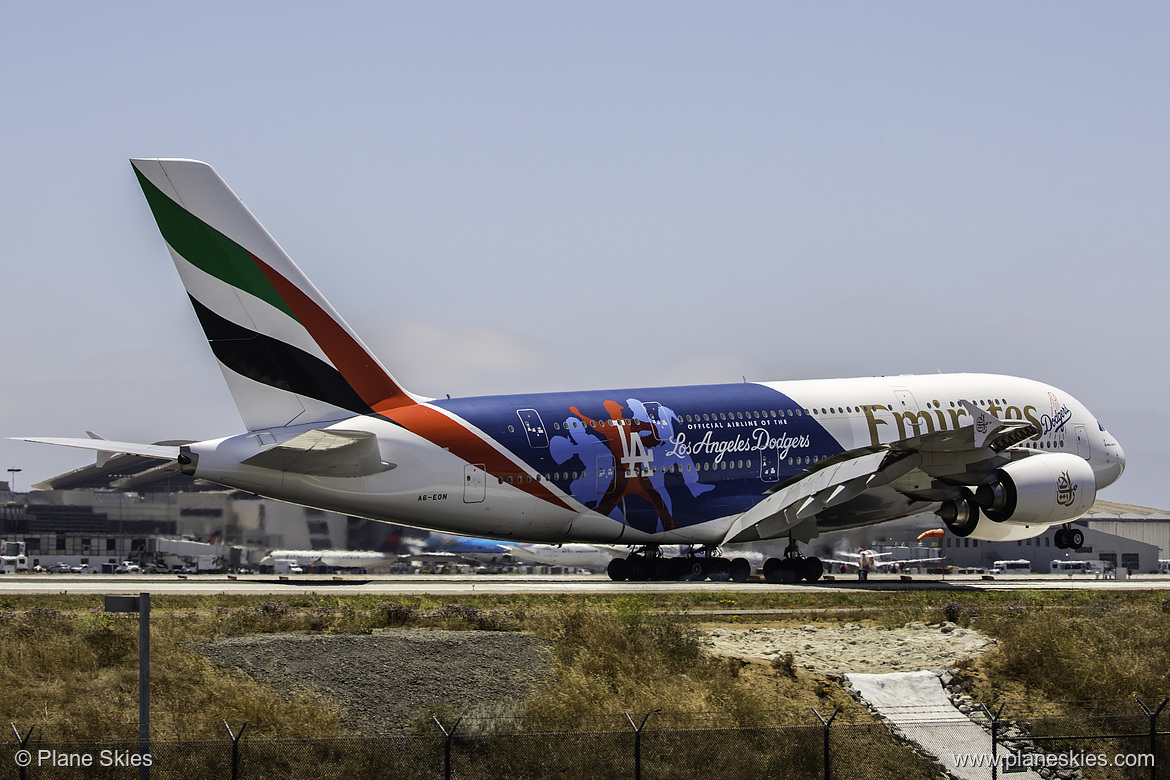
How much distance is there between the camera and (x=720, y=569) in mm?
41781

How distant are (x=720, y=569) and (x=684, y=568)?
1301mm

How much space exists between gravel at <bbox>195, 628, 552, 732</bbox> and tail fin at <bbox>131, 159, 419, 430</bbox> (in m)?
10.5

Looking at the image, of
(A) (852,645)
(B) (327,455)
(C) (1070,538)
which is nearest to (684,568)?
(C) (1070,538)

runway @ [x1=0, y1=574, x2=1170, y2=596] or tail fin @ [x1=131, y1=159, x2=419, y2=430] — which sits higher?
tail fin @ [x1=131, y1=159, x2=419, y2=430]

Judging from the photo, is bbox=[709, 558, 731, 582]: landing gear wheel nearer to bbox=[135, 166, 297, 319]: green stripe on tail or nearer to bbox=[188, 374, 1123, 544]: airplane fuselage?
bbox=[188, 374, 1123, 544]: airplane fuselage

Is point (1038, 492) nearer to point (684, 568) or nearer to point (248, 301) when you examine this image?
point (684, 568)

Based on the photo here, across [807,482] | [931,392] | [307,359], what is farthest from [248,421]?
[931,392]

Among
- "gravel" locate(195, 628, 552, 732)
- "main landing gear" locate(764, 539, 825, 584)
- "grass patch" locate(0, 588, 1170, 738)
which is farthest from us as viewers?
"main landing gear" locate(764, 539, 825, 584)

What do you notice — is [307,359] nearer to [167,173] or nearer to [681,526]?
[167,173]

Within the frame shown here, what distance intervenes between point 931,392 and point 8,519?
44006mm

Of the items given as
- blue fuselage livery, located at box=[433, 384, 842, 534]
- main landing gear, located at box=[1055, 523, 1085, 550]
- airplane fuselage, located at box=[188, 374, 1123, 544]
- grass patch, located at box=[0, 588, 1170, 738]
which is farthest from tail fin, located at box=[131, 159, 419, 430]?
main landing gear, located at box=[1055, 523, 1085, 550]

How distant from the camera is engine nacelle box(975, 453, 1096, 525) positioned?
122ft

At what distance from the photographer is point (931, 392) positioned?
42.3 m

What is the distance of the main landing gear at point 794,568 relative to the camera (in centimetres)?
4044
